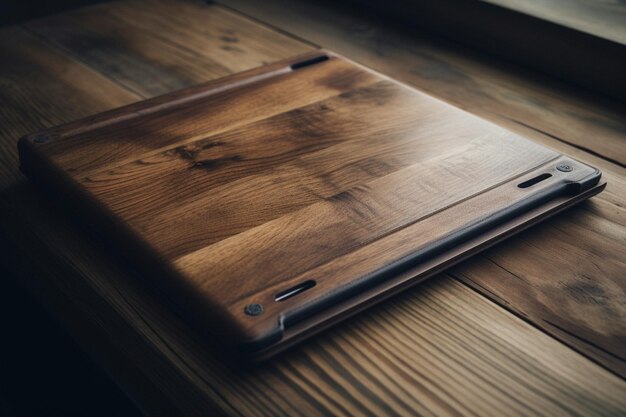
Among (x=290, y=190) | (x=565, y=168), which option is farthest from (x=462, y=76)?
(x=290, y=190)

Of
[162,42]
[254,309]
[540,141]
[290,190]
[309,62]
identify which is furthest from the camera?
[162,42]

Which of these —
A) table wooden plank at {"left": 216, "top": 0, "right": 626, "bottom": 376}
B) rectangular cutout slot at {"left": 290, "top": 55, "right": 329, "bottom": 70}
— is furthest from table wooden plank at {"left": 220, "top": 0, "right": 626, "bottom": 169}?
rectangular cutout slot at {"left": 290, "top": 55, "right": 329, "bottom": 70}

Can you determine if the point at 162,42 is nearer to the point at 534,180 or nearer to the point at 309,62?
the point at 309,62

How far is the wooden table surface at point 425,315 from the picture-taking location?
1.85ft

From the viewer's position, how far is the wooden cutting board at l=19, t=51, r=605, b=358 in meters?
0.62

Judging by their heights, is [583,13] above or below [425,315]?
above

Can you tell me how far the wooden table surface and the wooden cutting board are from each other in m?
0.02

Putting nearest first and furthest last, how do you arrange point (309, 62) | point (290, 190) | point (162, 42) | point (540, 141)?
point (290, 190) → point (540, 141) → point (309, 62) → point (162, 42)

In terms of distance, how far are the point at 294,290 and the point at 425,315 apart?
0.11 meters

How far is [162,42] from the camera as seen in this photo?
120 cm

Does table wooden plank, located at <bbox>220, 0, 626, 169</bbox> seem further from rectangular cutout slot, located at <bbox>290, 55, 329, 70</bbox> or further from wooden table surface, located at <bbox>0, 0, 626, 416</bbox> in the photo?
rectangular cutout slot, located at <bbox>290, 55, 329, 70</bbox>

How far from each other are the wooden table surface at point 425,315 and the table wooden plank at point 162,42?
0.09 ft

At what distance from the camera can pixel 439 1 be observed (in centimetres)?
120

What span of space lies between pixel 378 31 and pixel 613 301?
0.71m
